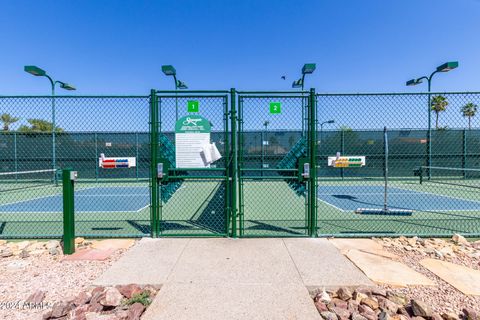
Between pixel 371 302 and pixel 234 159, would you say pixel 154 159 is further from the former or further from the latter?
pixel 371 302

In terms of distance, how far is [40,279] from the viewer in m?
3.64

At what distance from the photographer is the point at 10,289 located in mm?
3375

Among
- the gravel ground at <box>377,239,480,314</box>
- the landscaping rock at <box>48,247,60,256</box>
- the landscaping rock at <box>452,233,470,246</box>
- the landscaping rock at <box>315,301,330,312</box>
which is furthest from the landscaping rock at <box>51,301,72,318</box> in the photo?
the landscaping rock at <box>452,233,470,246</box>

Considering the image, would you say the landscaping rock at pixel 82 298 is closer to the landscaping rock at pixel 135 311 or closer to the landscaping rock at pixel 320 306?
the landscaping rock at pixel 135 311

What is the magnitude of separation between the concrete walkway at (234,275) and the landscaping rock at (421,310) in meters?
0.64

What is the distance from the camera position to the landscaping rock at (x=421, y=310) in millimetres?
2703

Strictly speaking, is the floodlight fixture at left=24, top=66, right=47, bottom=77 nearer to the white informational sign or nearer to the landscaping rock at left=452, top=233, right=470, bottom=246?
the white informational sign

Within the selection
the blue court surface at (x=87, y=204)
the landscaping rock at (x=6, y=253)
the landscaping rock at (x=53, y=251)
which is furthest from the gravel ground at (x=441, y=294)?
the blue court surface at (x=87, y=204)

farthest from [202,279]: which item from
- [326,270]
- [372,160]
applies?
[372,160]

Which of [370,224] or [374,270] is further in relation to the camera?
[370,224]

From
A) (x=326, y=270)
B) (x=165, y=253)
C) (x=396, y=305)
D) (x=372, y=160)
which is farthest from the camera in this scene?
(x=372, y=160)

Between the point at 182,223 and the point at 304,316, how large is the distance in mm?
4030

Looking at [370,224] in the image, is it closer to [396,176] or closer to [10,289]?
[10,289]

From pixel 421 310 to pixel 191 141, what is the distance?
4003 mm
